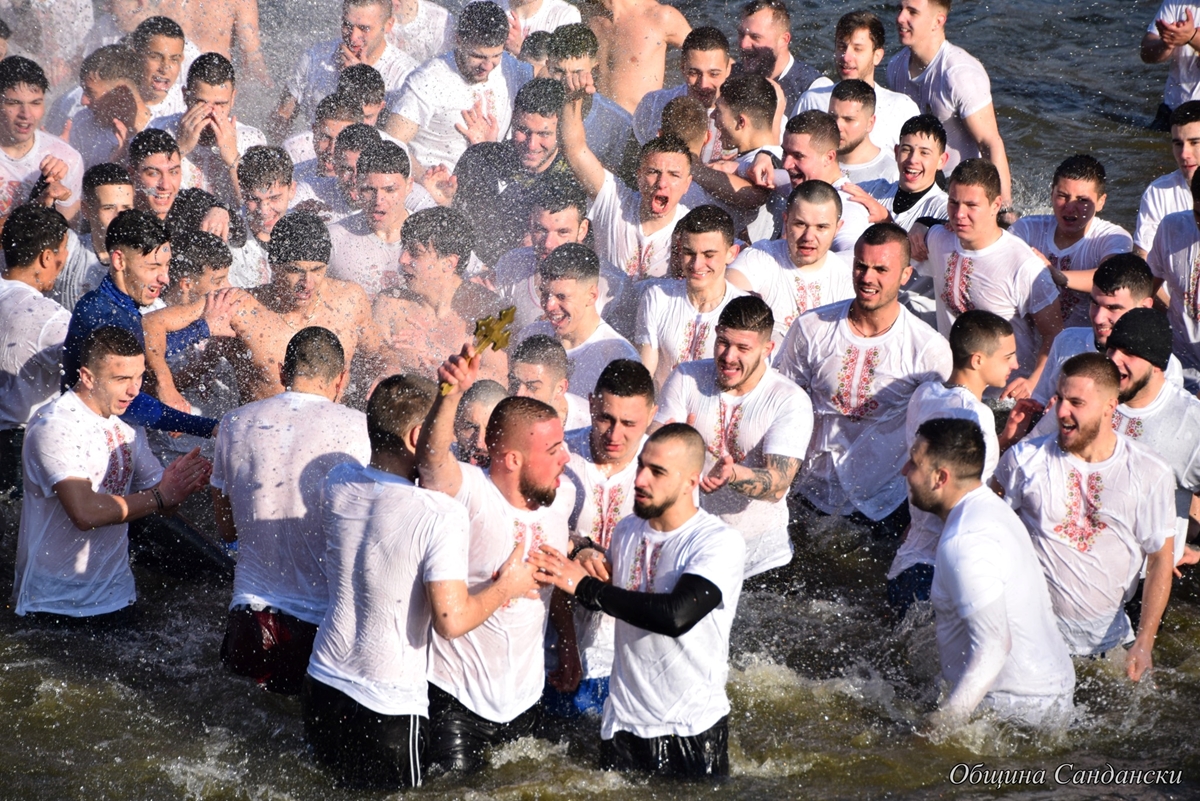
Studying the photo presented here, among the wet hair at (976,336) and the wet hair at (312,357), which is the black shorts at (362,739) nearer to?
the wet hair at (312,357)

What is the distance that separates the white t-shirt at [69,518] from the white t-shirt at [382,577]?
57.7 inches

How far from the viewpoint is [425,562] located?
4.81 metres

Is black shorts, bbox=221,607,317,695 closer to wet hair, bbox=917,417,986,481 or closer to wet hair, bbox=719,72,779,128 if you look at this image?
wet hair, bbox=917,417,986,481

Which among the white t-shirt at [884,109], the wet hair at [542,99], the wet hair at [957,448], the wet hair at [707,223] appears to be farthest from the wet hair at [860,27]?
the wet hair at [957,448]

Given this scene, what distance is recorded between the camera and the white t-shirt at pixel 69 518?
588cm

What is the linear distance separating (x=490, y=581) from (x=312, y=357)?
1297 mm

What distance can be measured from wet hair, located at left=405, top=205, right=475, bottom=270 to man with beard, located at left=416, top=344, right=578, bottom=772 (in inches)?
103

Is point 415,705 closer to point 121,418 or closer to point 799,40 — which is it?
point 121,418

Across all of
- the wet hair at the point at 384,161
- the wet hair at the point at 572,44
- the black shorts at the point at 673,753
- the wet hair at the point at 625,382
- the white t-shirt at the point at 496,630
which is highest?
the wet hair at the point at 572,44

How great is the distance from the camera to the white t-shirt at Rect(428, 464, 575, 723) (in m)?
5.05

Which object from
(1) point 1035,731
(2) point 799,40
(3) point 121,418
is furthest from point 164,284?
(2) point 799,40

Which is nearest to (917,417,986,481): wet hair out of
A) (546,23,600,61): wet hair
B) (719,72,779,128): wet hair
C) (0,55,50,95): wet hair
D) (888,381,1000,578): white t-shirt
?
(888,381,1000,578): white t-shirt

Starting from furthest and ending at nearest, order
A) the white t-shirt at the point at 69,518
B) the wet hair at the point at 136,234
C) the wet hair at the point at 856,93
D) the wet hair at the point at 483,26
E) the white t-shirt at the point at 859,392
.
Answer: the wet hair at the point at 483,26, the wet hair at the point at 856,93, the white t-shirt at the point at 859,392, the wet hair at the point at 136,234, the white t-shirt at the point at 69,518

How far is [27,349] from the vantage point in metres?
6.84
